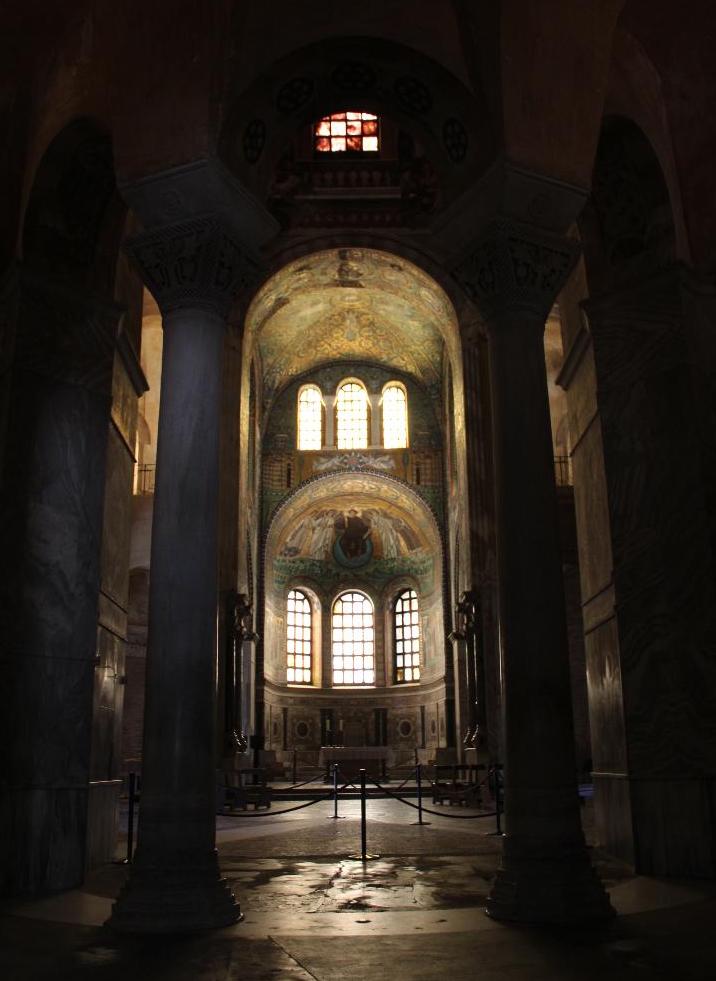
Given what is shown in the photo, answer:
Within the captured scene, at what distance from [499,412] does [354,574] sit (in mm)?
23770

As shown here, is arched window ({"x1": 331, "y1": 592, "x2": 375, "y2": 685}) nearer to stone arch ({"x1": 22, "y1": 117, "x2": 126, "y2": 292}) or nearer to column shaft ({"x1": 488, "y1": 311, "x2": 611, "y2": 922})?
stone arch ({"x1": 22, "y1": 117, "x2": 126, "y2": 292})

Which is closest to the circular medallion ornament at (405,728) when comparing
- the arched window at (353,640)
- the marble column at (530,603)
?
the arched window at (353,640)

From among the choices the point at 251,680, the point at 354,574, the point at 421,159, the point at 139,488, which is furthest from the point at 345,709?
the point at 421,159

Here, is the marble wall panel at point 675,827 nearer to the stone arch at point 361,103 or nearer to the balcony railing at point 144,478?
the stone arch at point 361,103

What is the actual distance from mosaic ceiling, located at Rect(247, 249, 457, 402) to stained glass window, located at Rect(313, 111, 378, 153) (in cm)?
270

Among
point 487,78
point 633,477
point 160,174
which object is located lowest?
point 633,477

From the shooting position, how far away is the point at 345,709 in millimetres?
28484

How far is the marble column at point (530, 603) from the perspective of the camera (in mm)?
5328

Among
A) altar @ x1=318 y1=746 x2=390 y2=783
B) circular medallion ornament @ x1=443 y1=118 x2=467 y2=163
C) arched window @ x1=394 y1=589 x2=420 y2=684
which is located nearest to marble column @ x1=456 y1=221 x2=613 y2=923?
circular medallion ornament @ x1=443 y1=118 x2=467 y2=163

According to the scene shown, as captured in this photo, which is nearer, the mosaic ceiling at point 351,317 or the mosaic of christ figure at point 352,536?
the mosaic ceiling at point 351,317

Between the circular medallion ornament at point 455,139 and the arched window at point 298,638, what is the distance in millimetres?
23034

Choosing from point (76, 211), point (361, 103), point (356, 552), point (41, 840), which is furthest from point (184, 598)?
point (356, 552)

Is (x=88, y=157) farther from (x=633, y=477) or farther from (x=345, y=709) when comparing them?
(x=345, y=709)

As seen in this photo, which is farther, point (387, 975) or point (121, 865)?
point (121, 865)
